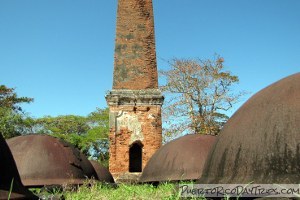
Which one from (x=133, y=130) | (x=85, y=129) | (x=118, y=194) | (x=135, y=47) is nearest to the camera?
(x=118, y=194)

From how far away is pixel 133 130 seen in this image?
15.3 m

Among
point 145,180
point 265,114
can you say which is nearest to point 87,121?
point 145,180

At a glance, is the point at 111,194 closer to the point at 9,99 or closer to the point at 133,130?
the point at 133,130

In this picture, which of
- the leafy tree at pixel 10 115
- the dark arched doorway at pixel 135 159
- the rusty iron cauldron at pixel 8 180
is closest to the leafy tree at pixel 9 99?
the leafy tree at pixel 10 115

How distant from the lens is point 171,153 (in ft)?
26.9

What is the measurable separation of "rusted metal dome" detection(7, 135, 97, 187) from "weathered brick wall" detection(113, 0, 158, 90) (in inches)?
345

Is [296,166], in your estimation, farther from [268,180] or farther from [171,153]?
[171,153]

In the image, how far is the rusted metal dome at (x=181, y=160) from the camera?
7676 millimetres

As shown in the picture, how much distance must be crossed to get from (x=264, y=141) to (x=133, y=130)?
12.1m

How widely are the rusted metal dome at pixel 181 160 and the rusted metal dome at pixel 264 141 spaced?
13.0 feet

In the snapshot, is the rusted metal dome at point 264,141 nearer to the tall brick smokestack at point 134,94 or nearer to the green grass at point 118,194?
the green grass at point 118,194

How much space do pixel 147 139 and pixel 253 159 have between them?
11978 mm

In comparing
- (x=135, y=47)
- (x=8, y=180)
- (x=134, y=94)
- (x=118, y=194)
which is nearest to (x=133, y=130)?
(x=134, y=94)

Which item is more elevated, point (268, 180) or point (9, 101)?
point (9, 101)
